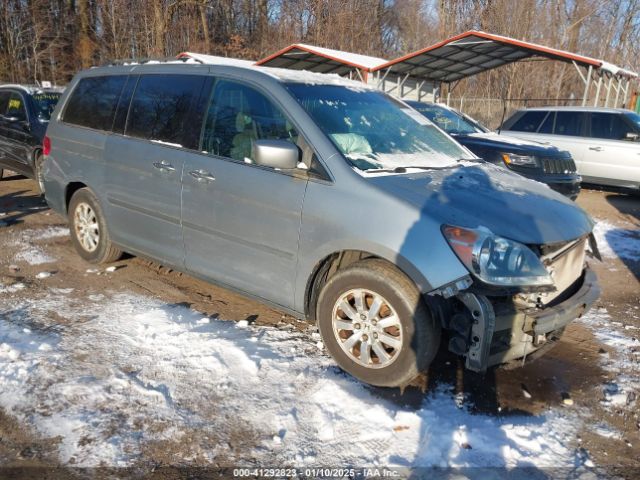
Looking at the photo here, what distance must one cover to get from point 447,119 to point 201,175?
6.66 metres

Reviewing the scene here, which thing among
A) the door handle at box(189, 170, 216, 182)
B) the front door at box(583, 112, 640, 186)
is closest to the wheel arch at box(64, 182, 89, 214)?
the door handle at box(189, 170, 216, 182)

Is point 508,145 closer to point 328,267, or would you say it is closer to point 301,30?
point 328,267

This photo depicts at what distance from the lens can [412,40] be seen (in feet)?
122

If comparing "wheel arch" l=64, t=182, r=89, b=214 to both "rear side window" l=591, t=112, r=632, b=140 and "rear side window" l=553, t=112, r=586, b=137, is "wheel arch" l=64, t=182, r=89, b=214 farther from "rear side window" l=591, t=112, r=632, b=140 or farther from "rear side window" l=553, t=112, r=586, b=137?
"rear side window" l=591, t=112, r=632, b=140

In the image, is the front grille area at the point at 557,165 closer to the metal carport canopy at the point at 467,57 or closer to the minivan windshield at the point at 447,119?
the minivan windshield at the point at 447,119

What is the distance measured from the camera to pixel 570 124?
1160cm

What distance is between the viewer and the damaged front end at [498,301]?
2850 millimetres

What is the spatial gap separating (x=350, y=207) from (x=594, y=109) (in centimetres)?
1049

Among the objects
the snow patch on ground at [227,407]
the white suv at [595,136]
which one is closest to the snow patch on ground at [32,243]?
the snow patch on ground at [227,407]

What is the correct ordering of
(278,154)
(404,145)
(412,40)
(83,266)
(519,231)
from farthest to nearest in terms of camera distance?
(412,40) < (83,266) < (404,145) < (278,154) < (519,231)

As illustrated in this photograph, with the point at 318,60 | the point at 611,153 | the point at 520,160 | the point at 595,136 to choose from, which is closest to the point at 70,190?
the point at 520,160

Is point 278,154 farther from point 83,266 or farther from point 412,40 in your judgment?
point 412,40

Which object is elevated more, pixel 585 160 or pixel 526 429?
pixel 585 160

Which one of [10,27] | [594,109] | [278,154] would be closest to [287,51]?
[594,109]
